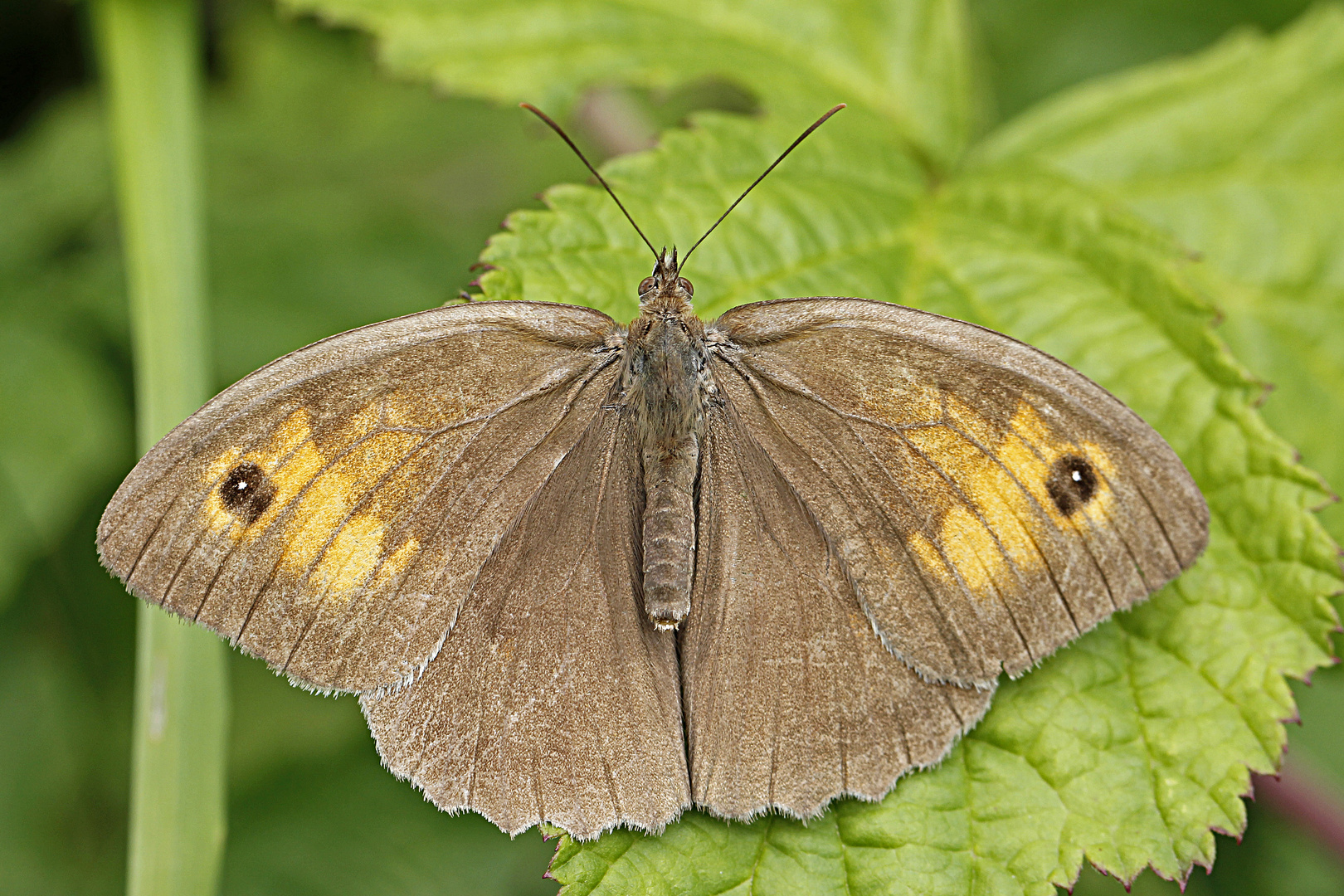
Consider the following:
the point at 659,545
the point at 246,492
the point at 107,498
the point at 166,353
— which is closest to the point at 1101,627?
the point at 659,545

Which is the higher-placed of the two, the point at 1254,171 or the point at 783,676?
the point at 1254,171

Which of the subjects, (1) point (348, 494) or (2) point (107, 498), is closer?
(1) point (348, 494)

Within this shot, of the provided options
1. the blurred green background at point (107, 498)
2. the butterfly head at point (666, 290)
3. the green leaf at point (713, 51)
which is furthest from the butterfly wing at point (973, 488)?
the blurred green background at point (107, 498)

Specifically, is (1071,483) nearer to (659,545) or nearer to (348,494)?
(659,545)

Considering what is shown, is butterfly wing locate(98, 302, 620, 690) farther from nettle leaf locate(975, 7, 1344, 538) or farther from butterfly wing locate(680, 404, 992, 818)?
nettle leaf locate(975, 7, 1344, 538)

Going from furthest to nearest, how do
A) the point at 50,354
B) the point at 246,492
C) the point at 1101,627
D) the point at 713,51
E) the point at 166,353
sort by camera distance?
the point at 50,354 < the point at 713,51 < the point at 166,353 < the point at 1101,627 < the point at 246,492

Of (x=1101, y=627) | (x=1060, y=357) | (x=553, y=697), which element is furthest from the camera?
(x=1060, y=357)

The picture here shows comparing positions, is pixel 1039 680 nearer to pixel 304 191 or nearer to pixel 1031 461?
pixel 1031 461

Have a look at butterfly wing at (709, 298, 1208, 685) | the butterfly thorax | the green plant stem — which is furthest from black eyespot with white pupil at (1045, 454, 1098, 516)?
the green plant stem
